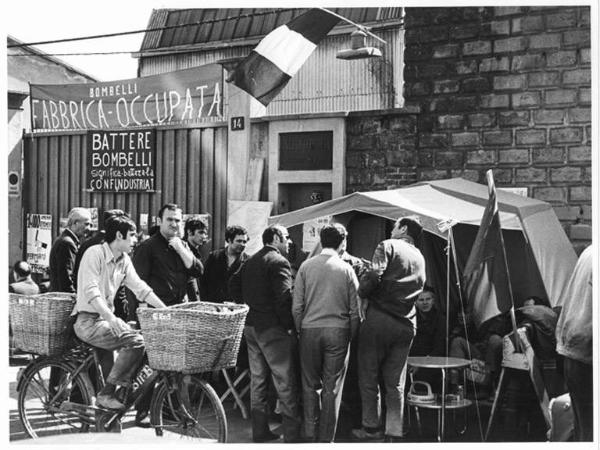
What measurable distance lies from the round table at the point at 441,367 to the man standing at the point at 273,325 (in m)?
0.99

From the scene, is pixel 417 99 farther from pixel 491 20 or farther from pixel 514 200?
pixel 514 200

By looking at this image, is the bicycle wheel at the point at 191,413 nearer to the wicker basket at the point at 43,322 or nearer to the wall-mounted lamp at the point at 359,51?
the wicker basket at the point at 43,322

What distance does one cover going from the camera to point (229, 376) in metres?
8.38

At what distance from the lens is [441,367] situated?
692 cm

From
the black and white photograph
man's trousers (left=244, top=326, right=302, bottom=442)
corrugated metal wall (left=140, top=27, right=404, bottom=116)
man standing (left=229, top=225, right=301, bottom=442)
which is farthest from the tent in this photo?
corrugated metal wall (left=140, top=27, right=404, bottom=116)

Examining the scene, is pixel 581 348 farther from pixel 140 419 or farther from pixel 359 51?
pixel 359 51

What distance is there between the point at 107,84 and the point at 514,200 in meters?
6.16

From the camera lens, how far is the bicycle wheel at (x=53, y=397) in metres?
6.75

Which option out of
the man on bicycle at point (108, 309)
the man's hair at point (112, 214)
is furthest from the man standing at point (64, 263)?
the man on bicycle at point (108, 309)

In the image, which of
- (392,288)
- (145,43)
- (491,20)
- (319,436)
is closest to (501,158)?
(491,20)

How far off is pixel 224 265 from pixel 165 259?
85cm

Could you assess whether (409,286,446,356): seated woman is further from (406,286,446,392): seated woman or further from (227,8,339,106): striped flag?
(227,8,339,106): striped flag

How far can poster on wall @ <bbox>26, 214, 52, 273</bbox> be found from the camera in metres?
12.5

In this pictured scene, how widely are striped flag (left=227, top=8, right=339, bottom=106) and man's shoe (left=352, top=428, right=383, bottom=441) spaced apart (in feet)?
13.1
